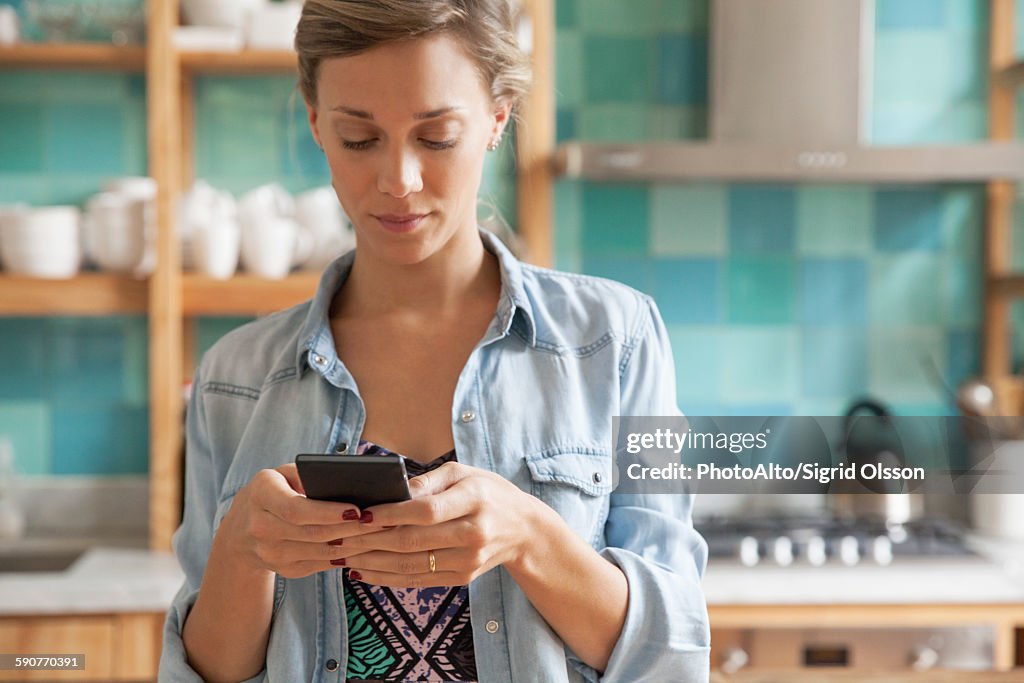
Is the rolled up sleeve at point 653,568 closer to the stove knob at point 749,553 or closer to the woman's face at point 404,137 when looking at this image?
the woman's face at point 404,137

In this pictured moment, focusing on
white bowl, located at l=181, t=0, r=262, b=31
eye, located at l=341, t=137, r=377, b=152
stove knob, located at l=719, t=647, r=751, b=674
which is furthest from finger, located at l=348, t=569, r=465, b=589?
white bowl, located at l=181, t=0, r=262, b=31

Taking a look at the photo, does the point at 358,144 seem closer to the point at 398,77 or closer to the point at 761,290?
the point at 398,77

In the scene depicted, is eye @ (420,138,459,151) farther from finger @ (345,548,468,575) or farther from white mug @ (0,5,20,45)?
white mug @ (0,5,20,45)

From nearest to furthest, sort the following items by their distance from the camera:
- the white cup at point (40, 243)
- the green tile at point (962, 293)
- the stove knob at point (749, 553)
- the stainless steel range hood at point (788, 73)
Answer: the stove knob at point (749, 553) → the white cup at point (40, 243) → the stainless steel range hood at point (788, 73) → the green tile at point (962, 293)

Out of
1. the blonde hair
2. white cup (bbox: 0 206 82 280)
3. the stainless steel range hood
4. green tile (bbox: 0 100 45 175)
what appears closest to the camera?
the blonde hair

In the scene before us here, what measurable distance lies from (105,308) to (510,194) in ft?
3.08

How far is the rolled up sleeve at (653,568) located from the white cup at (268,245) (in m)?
1.32

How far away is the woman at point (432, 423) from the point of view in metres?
0.88

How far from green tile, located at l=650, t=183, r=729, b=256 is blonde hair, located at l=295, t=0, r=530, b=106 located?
1546 millimetres

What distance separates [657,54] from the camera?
2.50 metres

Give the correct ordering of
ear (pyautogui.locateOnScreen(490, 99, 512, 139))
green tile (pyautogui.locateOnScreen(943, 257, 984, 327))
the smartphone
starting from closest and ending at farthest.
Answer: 1. the smartphone
2. ear (pyautogui.locateOnScreen(490, 99, 512, 139))
3. green tile (pyautogui.locateOnScreen(943, 257, 984, 327))

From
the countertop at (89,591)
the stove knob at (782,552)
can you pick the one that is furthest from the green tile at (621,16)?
the countertop at (89,591)

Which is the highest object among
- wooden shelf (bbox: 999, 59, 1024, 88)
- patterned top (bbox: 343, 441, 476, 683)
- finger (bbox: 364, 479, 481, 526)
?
wooden shelf (bbox: 999, 59, 1024, 88)

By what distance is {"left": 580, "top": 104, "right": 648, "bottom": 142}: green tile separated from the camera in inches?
98.7
